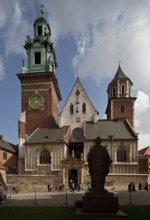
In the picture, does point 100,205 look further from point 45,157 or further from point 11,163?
point 11,163

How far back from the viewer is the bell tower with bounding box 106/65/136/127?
62.0m

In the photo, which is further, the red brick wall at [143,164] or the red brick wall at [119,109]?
the red brick wall at [119,109]

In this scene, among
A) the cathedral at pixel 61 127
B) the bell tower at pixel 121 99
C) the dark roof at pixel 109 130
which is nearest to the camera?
the cathedral at pixel 61 127

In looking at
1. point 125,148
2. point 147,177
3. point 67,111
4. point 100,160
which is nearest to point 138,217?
point 100,160

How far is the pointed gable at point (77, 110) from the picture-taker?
184 ft

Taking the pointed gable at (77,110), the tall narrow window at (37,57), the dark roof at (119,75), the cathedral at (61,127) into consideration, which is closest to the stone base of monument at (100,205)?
the cathedral at (61,127)

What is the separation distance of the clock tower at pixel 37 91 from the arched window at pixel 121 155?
46.7 feet

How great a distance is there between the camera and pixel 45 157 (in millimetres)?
50000

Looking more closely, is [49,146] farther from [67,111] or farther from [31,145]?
[67,111]

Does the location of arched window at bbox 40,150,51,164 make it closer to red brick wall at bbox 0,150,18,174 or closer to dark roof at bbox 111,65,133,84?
red brick wall at bbox 0,150,18,174

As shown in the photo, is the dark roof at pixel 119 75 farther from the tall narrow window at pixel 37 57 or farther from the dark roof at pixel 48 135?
the dark roof at pixel 48 135

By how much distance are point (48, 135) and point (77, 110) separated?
8199 mm

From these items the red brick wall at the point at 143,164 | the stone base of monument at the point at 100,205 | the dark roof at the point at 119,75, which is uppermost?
the dark roof at the point at 119,75

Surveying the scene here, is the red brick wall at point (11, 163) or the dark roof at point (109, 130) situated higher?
the dark roof at point (109, 130)
